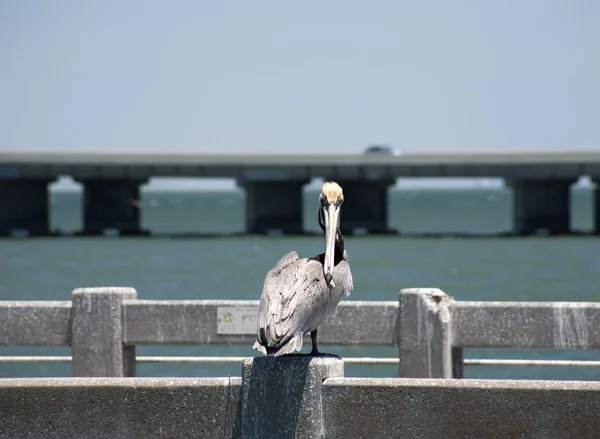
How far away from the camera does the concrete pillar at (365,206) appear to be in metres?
92.1

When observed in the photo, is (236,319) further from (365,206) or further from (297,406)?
(365,206)

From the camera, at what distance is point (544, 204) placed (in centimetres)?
9025

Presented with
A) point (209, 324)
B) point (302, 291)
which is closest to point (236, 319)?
point (209, 324)

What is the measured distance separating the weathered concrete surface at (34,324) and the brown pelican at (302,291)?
12.3 ft

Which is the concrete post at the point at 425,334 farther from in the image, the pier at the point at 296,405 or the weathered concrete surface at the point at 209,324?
the pier at the point at 296,405

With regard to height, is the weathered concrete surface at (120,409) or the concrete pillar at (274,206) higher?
the weathered concrete surface at (120,409)

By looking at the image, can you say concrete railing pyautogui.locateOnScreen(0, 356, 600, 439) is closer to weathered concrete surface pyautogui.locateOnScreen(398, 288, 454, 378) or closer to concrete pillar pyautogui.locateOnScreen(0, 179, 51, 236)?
weathered concrete surface pyautogui.locateOnScreen(398, 288, 454, 378)

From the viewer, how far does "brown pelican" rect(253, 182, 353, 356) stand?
6.72 m

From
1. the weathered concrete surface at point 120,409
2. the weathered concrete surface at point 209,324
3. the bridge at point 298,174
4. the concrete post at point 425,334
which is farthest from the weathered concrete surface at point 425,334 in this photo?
the bridge at point 298,174

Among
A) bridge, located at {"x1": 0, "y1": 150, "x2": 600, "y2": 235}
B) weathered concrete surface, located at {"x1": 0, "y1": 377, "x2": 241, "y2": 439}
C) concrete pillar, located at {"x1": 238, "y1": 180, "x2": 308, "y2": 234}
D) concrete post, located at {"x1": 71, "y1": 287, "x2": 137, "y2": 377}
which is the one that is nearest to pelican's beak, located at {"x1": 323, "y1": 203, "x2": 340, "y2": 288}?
weathered concrete surface, located at {"x1": 0, "y1": 377, "x2": 241, "y2": 439}

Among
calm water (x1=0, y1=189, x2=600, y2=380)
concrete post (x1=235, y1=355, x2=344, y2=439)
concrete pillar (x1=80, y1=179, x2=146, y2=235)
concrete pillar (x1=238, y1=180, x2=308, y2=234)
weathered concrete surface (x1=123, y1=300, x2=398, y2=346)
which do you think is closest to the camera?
concrete post (x1=235, y1=355, x2=344, y2=439)

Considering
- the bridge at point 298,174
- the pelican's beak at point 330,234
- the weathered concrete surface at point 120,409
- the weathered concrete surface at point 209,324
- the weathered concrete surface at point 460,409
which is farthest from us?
the bridge at point 298,174

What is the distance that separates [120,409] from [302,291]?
4.17 ft

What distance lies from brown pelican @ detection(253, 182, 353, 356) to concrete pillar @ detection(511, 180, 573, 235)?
84.3 m
